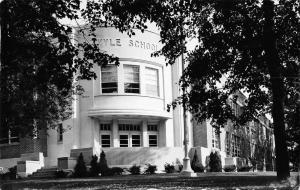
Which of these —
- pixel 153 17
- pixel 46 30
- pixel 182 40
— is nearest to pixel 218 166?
pixel 182 40

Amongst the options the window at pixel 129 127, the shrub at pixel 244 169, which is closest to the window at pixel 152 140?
the window at pixel 129 127

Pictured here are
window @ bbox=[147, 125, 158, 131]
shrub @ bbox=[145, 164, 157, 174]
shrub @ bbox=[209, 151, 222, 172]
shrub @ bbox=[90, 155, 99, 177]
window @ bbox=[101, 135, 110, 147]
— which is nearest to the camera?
shrub @ bbox=[90, 155, 99, 177]

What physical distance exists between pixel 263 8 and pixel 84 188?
22.4 ft

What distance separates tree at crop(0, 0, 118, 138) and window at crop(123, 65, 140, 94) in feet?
23.2

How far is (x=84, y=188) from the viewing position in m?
11.9

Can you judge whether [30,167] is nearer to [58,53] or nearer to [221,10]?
[58,53]

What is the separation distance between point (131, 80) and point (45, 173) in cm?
1022

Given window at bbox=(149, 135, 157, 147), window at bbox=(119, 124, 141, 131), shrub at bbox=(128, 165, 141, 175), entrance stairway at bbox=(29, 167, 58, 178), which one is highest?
window at bbox=(119, 124, 141, 131)

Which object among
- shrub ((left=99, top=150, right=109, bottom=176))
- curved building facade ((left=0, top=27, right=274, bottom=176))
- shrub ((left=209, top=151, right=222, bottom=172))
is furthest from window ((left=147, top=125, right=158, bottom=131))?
shrub ((left=99, top=150, right=109, bottom=176))

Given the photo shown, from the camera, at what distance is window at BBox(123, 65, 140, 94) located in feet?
69.2

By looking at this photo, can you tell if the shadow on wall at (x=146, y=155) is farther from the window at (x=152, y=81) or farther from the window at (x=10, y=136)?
the window at (x=10, y=136)

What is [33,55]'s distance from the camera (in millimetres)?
11922

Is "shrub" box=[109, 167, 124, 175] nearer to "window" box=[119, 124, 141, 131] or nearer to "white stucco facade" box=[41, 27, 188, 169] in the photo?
"white stucco facade" box=[41, 27, 188, 169]

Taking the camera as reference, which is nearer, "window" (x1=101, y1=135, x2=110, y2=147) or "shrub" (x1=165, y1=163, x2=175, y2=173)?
"shrub" (x1=165, y1=163, x2=175, y2=173)
